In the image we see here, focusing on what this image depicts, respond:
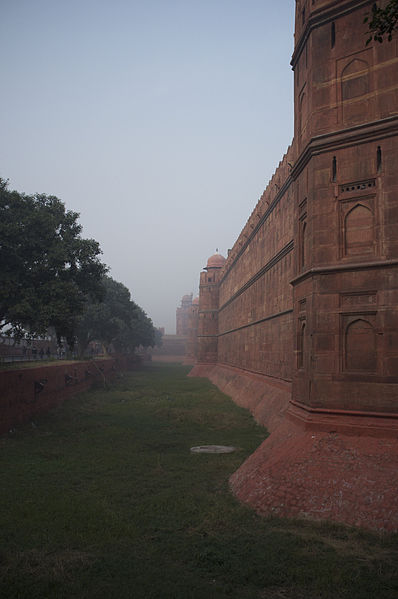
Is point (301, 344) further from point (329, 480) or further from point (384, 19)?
point (384, 19)

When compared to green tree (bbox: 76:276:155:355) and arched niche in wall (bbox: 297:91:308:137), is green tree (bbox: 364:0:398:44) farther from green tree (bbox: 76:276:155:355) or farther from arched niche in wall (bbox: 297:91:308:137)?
green tree (bbox: 76:276:155:355)

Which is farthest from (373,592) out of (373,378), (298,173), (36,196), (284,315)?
(36,196)

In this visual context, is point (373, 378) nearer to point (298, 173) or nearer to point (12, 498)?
point (298, 173)

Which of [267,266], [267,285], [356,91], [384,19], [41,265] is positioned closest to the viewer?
Answer: [384,19]

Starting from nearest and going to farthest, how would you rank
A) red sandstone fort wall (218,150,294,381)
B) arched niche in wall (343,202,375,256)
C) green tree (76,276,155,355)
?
arched niche in wall (343,202,375,256)
red sandstone fort wall (218,150,294,381)
green tree (76,276,155,355)

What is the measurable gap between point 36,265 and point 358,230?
11209 millimetres

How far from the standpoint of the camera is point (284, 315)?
1630cm

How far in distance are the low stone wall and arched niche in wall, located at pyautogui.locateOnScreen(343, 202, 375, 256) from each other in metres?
11.7

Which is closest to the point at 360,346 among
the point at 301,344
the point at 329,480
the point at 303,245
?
the point at 301,344

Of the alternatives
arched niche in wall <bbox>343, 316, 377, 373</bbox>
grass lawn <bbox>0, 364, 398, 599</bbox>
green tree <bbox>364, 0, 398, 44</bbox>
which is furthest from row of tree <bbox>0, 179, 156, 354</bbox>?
green tree <bbox>364, 0, 398, 44</bbox>

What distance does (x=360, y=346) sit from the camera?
332 inches

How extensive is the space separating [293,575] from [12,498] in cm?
556

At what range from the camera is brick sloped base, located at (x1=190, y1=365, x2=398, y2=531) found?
684 cm

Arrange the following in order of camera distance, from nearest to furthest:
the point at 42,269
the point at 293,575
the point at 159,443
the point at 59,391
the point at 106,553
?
the point at 293,575 → the point at 106,553 → the point at 159,443 → the point at 42,269 → the point at 59,391
